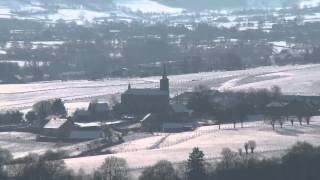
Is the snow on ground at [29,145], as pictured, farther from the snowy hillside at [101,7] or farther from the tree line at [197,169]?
the snowy hillside at [101,7]

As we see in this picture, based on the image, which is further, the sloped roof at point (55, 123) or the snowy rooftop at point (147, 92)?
the snowy rooftop at point (147, 92)

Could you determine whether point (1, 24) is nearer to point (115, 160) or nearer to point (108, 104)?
point (108, 104)

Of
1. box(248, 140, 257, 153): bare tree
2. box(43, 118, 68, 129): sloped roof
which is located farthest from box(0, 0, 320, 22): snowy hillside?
box(248, 140, 257, 153): bare tree

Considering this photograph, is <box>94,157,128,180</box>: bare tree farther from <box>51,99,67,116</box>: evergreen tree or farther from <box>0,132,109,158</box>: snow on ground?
<box>51,99,67,116</box>: evergreen tree

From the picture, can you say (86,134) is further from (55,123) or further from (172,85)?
(172,85)

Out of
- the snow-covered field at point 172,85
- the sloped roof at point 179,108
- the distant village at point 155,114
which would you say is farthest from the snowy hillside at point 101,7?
the sloped roof at point 179,108
